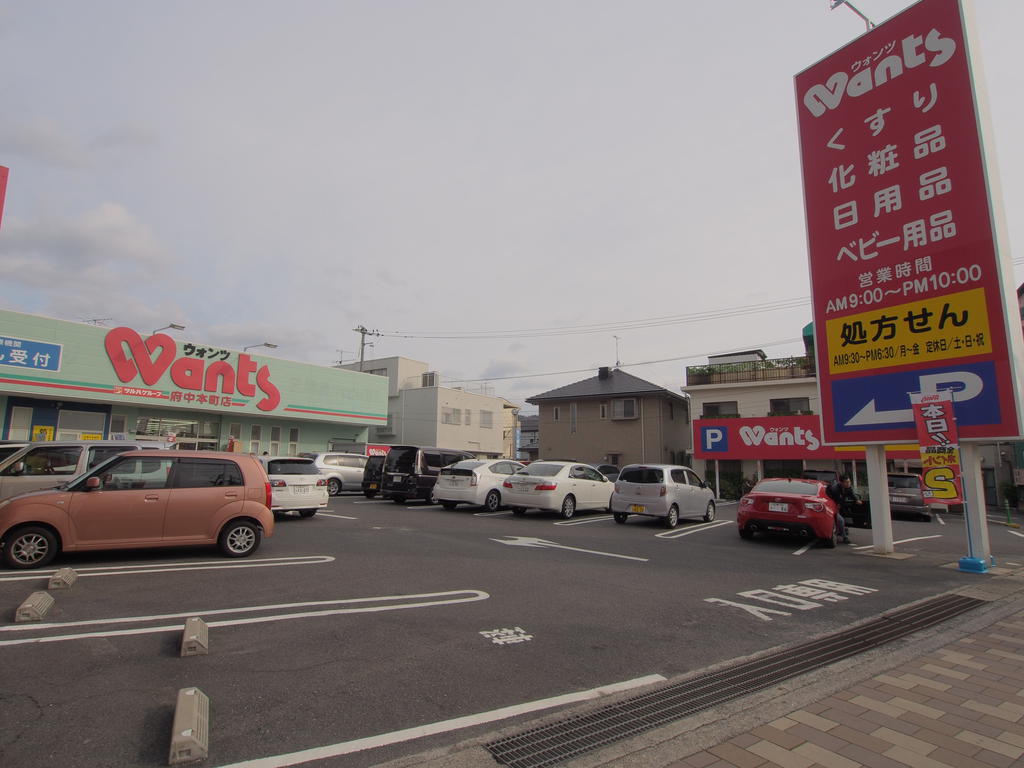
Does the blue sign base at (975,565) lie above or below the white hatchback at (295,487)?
below

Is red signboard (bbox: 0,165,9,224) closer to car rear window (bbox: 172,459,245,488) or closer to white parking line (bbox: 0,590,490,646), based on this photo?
car rear window (bbox: 172,459,245,488)

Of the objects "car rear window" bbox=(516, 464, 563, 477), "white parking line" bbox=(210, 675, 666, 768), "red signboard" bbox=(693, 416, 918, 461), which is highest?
"red signboard" bbox=(693, 416, 918, 461)

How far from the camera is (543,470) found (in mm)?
16234

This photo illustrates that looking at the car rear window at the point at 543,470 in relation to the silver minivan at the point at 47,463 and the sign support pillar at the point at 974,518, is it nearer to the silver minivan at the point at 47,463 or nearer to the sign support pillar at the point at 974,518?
the sign support pillar at the point at 974,518

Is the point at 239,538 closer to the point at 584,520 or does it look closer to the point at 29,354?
the point at 584,520

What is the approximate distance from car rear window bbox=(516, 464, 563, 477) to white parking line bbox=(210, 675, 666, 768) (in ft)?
37.9

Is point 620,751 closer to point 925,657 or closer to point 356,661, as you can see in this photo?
point 356,661

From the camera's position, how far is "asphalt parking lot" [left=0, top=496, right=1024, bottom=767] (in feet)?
11.3

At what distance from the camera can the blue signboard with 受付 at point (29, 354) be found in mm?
20312

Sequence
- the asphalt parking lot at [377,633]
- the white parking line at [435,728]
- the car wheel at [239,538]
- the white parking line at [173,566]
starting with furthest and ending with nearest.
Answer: the car wheel at [239,538] < the white parking line at [173,566] < the asphalt parking lot at [377,633] < the white parking line at [435,728]

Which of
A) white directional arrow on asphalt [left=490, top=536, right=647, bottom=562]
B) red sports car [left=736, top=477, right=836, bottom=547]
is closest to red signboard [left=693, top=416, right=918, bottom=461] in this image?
red sports car [left=736, top=477, right=836, bottom=547]

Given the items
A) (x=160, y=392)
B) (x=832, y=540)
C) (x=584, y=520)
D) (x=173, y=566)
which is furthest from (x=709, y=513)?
(x=160, y=392)

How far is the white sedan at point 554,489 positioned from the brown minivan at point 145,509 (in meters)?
7.97

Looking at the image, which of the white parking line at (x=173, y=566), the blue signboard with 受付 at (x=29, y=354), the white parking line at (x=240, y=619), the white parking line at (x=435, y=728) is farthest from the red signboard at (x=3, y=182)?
the blue signboard with 受付 at (x=29, y=354)
